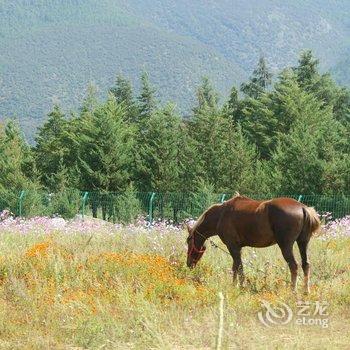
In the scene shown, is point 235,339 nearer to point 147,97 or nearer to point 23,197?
point 23,197

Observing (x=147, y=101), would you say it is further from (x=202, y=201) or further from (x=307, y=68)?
(x=202, y=201)

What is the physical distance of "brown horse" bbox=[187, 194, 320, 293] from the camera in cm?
970

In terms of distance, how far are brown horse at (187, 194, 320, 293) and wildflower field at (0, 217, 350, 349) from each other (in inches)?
15.2

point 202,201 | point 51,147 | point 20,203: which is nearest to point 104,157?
point 20,203

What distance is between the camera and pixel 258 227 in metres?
10.1

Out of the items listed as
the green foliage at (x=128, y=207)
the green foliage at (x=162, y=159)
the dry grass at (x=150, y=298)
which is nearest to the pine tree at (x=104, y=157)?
the green foliage at (x=162, y=159)

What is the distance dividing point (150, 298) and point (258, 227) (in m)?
2.29

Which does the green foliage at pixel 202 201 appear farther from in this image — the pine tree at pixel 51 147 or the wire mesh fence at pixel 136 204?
the pine tree at pixel 51 147

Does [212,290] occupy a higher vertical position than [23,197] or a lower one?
lower

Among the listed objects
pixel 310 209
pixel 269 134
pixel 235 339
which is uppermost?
pixel 269 134

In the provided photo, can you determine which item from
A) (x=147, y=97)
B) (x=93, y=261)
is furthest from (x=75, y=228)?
(x=147, y=97)

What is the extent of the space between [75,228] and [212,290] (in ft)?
27.2

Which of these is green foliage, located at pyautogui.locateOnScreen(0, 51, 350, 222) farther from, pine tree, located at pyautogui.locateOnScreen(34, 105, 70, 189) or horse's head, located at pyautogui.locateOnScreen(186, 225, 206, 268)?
horse's head, located at pyautogui.locateOnScreen(186, 225, 206, 268)

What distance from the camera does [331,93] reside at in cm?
6147
